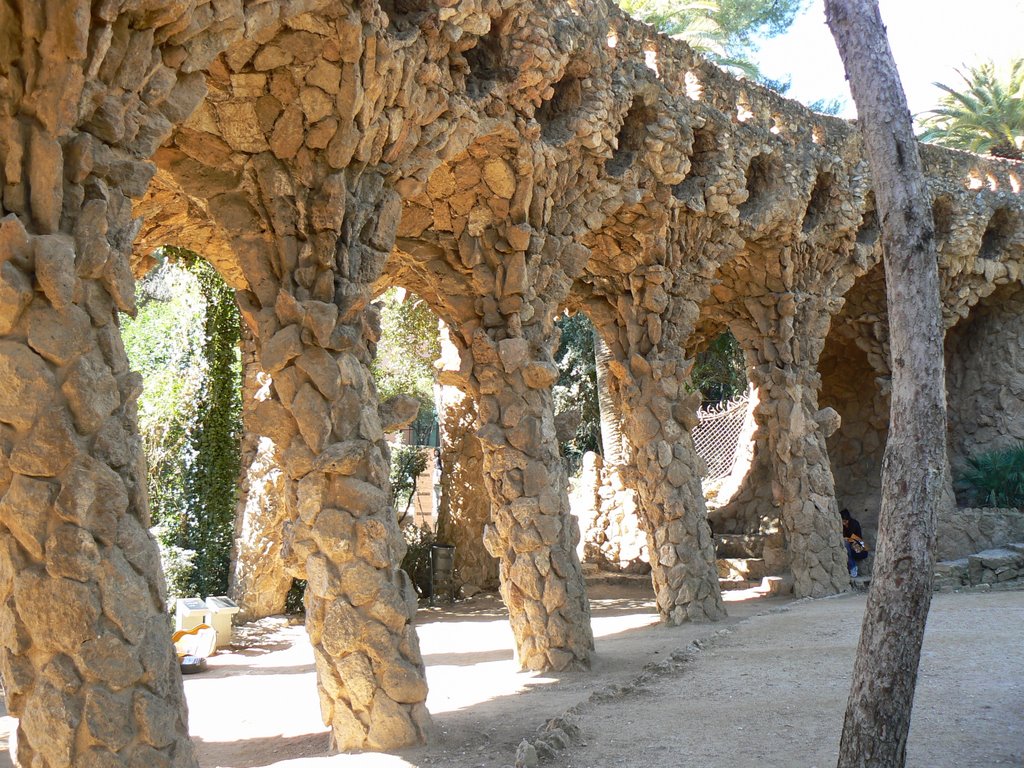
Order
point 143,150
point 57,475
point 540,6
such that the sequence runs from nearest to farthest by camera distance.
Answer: point 57,475
point 143,150
point 540,6

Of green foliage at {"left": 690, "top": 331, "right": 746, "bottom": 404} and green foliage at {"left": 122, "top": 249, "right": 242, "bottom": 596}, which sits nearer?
green foliage at {"left": 122, "top": 249, "right": 242, "bottom": 596}

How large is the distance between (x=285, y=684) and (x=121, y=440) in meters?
4.90

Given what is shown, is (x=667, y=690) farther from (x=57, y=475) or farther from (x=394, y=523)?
(x=57, y=475)

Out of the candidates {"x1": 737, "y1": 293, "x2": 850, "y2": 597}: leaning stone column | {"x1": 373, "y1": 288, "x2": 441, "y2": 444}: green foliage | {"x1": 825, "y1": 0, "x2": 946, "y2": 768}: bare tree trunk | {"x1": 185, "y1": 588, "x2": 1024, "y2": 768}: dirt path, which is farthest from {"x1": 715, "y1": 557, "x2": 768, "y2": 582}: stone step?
{"x1": 825, "y1": 0, "x2": 946, "y2": 768}: bare tree trunk

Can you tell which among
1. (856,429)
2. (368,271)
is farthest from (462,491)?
(368,271)

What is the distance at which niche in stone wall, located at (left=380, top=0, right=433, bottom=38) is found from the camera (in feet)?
19.2

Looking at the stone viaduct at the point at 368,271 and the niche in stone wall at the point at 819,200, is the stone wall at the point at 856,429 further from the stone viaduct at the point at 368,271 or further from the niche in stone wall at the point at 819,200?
the niche in stone wall at the point at 819,200

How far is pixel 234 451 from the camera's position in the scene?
11.5 metres

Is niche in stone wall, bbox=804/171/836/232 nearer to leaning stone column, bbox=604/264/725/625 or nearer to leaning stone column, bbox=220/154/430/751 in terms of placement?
leaning stone column, bbox=604/264/725/625

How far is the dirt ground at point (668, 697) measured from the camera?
197 inches

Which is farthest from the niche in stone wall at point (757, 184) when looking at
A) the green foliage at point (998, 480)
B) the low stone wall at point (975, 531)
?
the green foliage at point (998, 480)

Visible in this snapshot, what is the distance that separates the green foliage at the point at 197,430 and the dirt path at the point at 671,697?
4.36 ft

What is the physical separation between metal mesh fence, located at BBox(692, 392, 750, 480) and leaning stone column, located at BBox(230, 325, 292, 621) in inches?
364

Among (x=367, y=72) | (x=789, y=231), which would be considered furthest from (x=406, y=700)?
(x=789, y=231)
